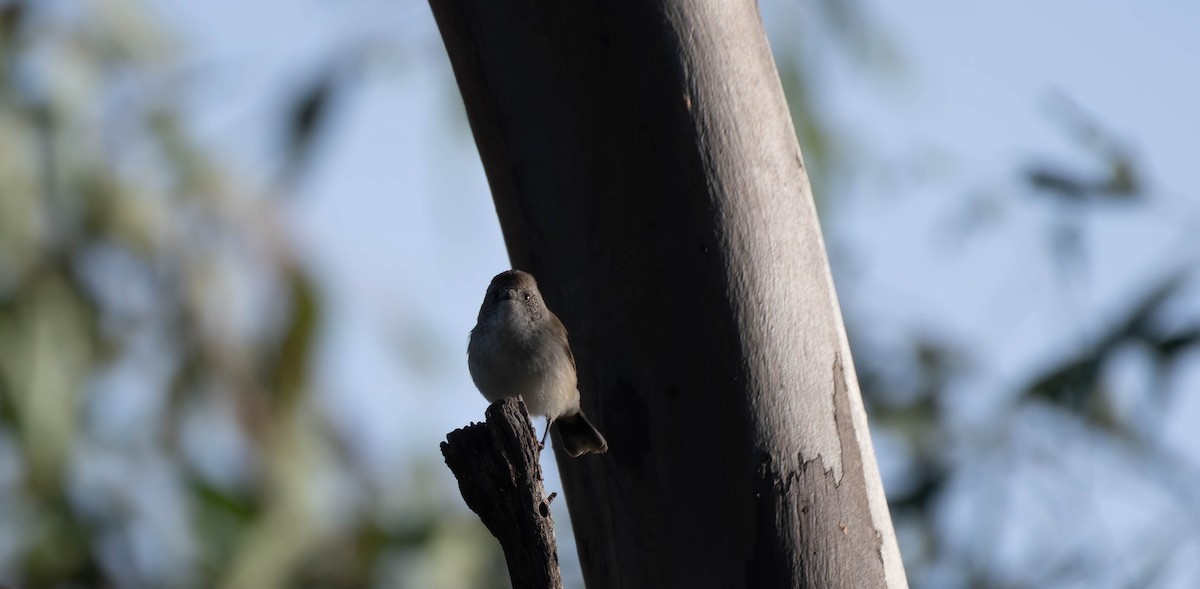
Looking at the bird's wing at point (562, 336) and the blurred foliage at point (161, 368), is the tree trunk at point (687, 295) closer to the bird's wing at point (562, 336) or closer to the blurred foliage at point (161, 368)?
the bird's wing at point (562, 336)

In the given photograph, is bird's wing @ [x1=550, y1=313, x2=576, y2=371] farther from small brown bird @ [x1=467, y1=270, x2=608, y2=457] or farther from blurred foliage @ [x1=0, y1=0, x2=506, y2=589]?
blurred foliage @ [x1=0, y1=0, x2=506, y2=589]

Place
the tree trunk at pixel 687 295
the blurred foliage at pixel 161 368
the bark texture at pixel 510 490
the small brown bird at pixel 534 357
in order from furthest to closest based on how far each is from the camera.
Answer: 1. the blurred foliage at pixel 161 368
2. the small brown bird at pixel 534 357
3. the tree trunk at pixel 687 295
4. the bark texture at pixel 510 490

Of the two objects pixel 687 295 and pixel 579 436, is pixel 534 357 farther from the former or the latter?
pixel 687 295

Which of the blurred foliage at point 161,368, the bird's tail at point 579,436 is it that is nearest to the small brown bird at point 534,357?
the bird's tail at point 579,436

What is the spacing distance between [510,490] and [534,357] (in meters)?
0.39

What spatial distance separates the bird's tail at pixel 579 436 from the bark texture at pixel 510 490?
0.24 m

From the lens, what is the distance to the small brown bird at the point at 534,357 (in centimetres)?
147

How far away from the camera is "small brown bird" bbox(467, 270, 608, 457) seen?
4.82 feet

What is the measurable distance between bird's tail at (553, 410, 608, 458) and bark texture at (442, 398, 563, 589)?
0.24m

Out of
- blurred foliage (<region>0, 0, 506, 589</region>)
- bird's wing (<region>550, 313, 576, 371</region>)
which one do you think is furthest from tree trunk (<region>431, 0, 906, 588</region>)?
blurred foliage (<region>0, 0, 506, 589</region>)

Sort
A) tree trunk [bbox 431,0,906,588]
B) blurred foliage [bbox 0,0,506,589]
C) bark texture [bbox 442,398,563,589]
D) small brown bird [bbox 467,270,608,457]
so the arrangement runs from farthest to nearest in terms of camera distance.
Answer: blurred foliage [bbox 0,0,506,589], small brown bird [bbox 467,270,608,457], tree trunk [bbox 431,0,906,588], bark texture [bbox 442,398,563,589]

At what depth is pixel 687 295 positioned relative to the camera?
54.9 inches

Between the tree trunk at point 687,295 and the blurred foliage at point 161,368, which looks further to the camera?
the blurred foliage at point 161,368

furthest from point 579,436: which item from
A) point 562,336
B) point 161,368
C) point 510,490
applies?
point 161,368
